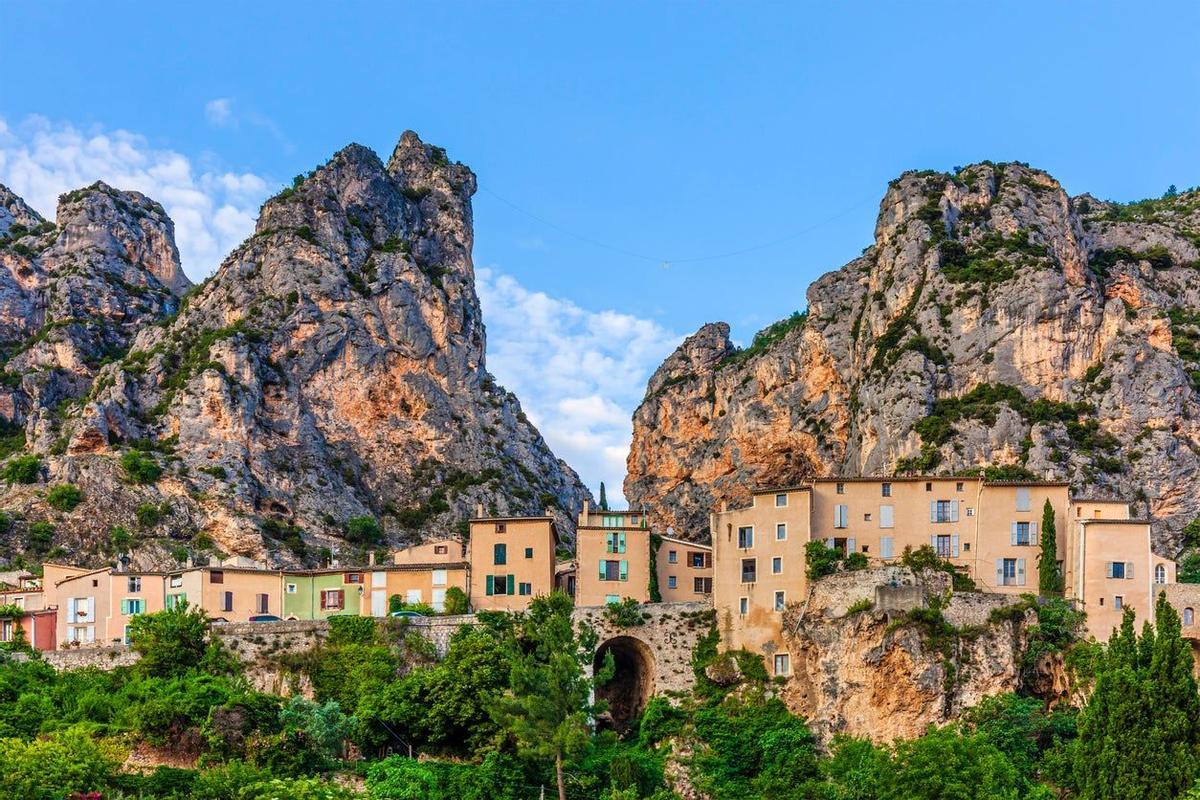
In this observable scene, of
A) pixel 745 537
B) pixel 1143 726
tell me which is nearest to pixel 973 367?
pixel 745 537

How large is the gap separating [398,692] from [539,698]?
8.01 meters

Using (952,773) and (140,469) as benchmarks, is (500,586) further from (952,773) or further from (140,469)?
(140,469)

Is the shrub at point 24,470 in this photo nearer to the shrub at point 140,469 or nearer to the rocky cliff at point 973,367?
the shrub at point 140,469

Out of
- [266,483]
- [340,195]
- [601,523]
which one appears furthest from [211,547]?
[340,195]

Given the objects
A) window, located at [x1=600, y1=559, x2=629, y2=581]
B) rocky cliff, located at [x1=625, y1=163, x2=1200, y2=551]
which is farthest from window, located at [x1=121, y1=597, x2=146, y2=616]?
rocky cliff, located at [x1=625, y1=163, x2=1200, y2=551]

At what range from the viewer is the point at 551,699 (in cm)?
6544

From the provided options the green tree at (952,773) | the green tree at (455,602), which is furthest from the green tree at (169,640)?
the green tree at (952,773)

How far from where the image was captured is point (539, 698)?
64750mm

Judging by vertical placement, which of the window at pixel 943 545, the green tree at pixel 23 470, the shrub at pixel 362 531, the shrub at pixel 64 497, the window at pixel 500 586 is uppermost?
the green tree at pixel 23 470

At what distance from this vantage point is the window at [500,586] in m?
80.5

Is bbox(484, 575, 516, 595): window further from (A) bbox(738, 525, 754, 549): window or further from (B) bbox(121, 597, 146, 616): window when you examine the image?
(B) bbox(121, 597, 146, 616): window

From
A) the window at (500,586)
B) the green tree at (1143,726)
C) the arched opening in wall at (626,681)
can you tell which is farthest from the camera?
the window at (500,586)

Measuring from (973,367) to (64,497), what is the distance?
2702 inches

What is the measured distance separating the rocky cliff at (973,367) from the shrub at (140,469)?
43.8 meters
